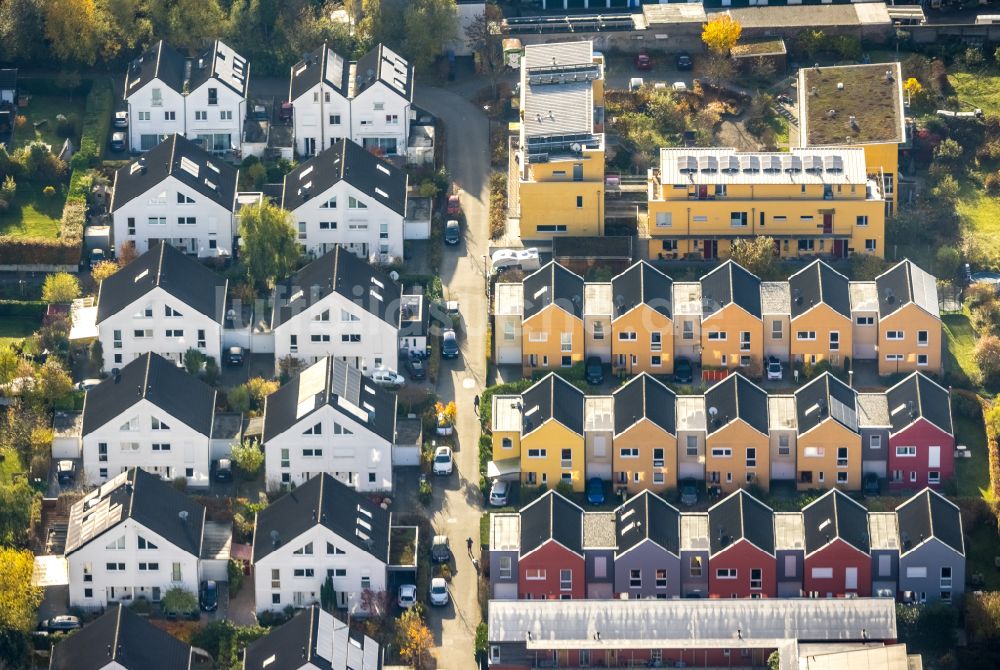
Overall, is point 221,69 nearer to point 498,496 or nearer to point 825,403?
point 498,496

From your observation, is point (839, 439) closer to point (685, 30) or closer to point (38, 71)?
point (685, 30)

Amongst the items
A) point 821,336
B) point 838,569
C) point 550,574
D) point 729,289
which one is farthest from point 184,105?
point 838,569

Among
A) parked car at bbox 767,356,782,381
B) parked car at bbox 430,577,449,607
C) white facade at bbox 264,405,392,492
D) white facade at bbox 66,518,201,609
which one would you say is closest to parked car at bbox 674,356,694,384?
parked car at bbox 767,356,782,381

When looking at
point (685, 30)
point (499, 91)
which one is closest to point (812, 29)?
point (685, 30)

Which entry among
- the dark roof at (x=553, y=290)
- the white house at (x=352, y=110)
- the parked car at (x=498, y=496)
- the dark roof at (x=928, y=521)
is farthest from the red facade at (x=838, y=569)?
Result: the white house at (x=352, y=110)

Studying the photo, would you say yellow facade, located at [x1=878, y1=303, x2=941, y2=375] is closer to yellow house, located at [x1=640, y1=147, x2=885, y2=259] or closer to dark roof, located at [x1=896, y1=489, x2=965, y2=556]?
yellow house, located at [x1=640, y1=147, x2=885, y2=259]
